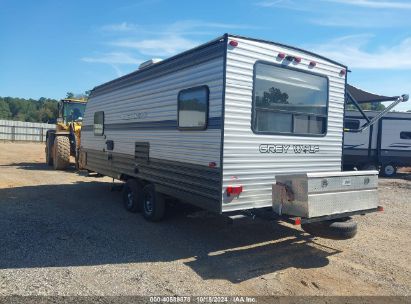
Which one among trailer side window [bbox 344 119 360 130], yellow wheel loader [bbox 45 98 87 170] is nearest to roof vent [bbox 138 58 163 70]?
yellow wheel loader [bbox 45 98 87 170]

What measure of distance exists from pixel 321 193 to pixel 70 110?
13.5 metres

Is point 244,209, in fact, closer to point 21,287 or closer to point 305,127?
point 305,127

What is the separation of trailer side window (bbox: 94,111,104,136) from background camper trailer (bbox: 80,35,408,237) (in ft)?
8.22

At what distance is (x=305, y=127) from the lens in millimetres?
6488

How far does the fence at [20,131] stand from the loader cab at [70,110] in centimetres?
2570

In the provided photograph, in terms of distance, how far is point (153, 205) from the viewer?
7.39m

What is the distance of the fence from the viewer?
39.4m

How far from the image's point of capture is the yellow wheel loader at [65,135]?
15.1 metres

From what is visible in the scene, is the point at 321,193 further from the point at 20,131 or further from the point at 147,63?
the point at 20,131

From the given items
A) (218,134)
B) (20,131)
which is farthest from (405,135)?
(20,131)

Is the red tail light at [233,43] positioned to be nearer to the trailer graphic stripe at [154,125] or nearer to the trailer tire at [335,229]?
the trailer graphic stripe at [154,125]

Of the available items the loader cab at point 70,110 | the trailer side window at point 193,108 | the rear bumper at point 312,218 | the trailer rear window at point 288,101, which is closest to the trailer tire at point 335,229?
the rear bumper at point 312,218

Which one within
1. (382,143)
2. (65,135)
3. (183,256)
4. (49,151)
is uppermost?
(382,143)

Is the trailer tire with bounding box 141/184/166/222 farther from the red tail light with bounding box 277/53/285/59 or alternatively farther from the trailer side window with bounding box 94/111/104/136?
the red tail light with bounding box 277/53/285/59
